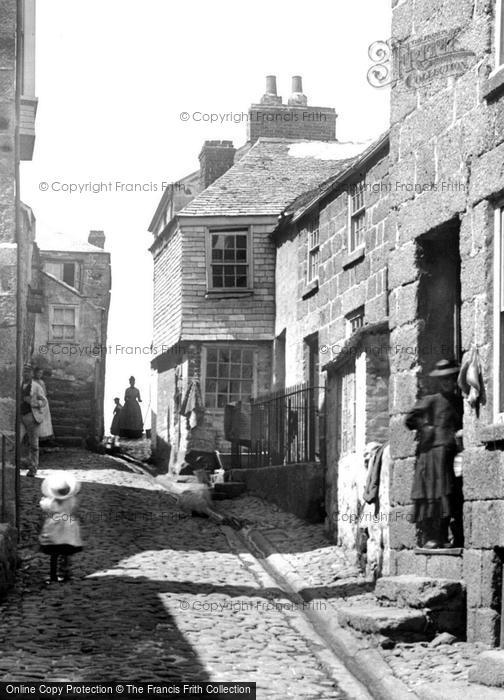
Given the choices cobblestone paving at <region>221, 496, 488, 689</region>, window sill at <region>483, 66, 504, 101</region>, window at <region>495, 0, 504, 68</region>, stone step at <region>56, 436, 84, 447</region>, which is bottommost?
cobblestone paving at <region>221, 496, 488, 689</region>

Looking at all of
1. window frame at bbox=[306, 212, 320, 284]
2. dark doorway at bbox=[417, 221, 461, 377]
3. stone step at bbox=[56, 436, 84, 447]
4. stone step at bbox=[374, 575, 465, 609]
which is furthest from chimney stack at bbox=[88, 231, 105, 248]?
stone step at bbox=[374, 575, 465, 609]

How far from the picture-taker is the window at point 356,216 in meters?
20.3

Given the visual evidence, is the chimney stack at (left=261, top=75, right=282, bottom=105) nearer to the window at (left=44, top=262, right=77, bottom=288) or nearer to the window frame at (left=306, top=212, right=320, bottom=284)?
the window frame at (left=306, top=212, right=320, bottom=284)

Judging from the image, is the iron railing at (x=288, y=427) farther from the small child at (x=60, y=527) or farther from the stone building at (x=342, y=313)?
the small child at (x=60, y=527)

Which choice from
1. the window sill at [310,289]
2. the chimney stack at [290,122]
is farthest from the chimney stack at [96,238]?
the window sill at [310,289]

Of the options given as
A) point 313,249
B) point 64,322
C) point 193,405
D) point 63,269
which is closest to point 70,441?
point 193,405

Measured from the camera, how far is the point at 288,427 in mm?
19266

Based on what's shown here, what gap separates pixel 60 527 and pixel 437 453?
3.92 metres

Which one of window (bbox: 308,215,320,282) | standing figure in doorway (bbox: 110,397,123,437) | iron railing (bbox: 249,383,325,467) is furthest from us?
standing figure in doorway (bbox: 110,397,123,437)

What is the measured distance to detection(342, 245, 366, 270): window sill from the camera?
20.1 meters

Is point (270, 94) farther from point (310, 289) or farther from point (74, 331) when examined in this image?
point (74, 331)

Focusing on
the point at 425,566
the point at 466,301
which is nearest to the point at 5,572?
the point at 425,566

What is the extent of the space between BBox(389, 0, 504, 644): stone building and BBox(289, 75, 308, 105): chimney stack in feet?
69.7

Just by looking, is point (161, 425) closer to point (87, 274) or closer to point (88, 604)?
Answer: point (87, 274)
